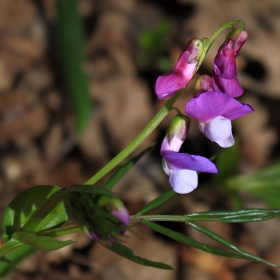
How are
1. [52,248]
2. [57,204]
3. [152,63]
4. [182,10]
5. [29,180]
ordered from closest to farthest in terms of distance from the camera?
1. [52,248]
2. [57,204]
3. [29,180]
4. [152,63]
5. [182,10]

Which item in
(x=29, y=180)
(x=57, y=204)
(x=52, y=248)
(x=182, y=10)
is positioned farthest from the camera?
(x=182, y=10)

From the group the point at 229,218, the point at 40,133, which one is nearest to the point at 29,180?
the point at 40,133

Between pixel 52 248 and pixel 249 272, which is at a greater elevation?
pixel 52 248

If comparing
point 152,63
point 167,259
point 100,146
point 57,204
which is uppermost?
point 57,204

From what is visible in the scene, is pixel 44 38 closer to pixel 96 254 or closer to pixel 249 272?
pixel 96 254

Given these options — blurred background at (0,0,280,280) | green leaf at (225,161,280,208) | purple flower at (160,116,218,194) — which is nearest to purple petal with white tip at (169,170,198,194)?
purple flower at (160,116,218,194)

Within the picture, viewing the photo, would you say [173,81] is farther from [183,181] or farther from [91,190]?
[91,190]

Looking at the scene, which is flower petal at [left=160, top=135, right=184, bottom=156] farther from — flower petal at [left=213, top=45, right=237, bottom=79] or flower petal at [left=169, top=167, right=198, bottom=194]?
flower petal at [left=213, top=45, right=237, bottom=79]

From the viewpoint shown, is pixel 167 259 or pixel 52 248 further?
pixel 167 259
